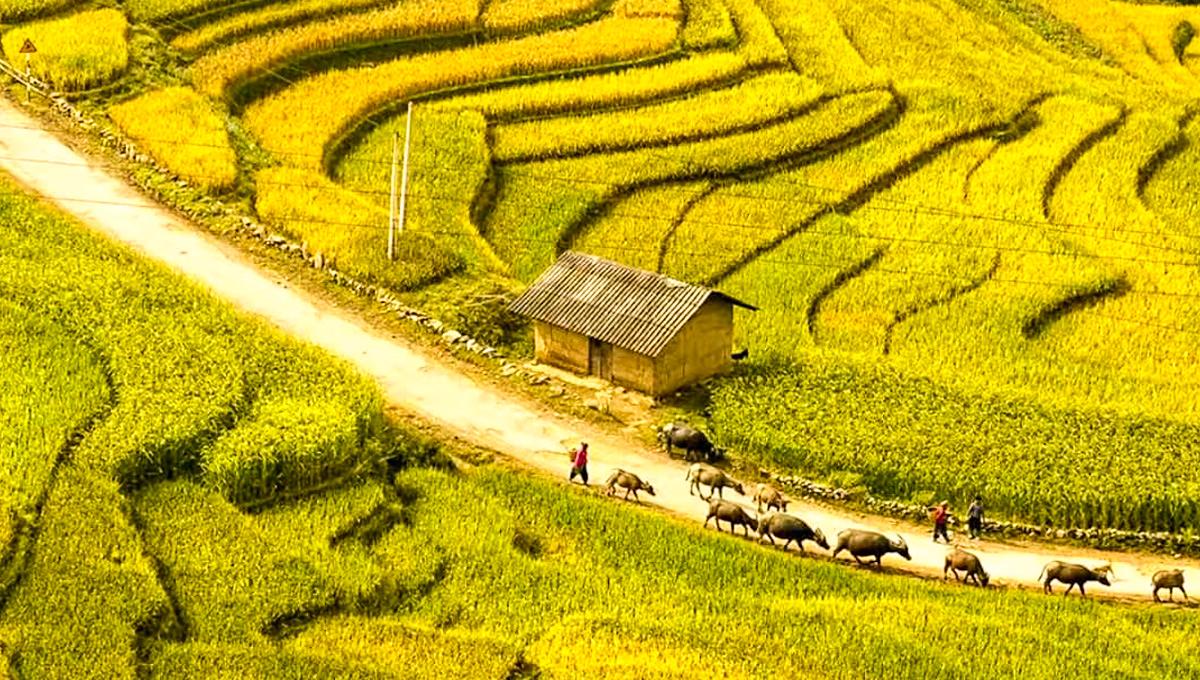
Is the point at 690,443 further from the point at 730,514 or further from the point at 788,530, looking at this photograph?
the point at 788,530

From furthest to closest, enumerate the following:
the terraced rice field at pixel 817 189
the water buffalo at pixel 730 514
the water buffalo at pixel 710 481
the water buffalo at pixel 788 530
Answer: the terraced rice field at pixel 817 189 < the water buffalo at pixel 710 481 < the water buffalo at pixel 730 514 < the water buffalo at pixel 788 530

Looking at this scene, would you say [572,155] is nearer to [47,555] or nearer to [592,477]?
[592,477]

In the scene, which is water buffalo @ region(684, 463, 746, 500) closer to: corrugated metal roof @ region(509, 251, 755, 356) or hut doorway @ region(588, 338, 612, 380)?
corrugated metal roof @ region(509, 251, 755, 356)

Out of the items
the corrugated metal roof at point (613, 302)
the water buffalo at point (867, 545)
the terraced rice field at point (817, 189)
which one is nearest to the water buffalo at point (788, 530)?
the water buffalo at point (867, 545)

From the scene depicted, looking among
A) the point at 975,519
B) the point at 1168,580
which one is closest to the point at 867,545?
the point at 975,519

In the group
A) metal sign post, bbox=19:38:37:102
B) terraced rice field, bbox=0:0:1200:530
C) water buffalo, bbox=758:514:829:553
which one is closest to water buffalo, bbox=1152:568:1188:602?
terraced rice field, bbox=0:0:1200:530

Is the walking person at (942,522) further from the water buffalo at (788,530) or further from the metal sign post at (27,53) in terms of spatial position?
the metal sign post at (27,53)
